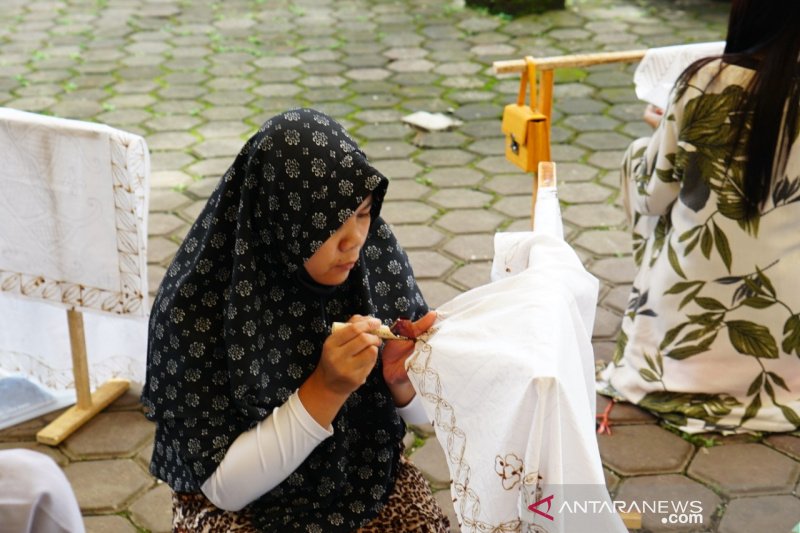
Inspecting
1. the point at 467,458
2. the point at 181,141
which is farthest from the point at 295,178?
the point at 181,141

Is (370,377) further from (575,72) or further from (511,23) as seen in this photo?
(511,23)

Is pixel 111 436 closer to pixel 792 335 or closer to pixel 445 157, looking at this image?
pixel 792 335

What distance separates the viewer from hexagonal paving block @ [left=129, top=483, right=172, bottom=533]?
2.86 m

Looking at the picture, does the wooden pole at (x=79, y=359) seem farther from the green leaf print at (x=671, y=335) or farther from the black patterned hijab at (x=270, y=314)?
the green leaf print at (x=671, y=335)

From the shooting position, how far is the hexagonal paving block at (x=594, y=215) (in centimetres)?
476

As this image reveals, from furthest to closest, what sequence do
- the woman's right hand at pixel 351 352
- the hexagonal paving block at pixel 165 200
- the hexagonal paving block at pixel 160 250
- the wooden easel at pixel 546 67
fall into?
the hexagonal paving block at pixel 165 200 → the hexagonal paving block at pixel 160 250 → the wooden easel at pixel 546 67 → the woman's right hand at pixel 351 352

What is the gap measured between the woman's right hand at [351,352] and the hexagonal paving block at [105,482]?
1.46m

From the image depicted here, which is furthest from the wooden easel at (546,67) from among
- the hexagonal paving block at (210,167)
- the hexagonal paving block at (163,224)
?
the hexagonal paving block at (210,167)

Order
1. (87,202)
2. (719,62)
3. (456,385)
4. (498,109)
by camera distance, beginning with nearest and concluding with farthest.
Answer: (456,385) → (87,202) → (719,62) → (498,109)

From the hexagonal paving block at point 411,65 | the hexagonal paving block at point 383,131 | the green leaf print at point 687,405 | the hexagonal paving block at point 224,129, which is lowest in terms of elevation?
the green leaf print at point 687,405

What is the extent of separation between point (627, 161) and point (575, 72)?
11.8 ft

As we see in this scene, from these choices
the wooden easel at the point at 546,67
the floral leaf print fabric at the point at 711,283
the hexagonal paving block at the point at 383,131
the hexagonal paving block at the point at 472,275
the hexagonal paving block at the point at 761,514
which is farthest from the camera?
the hexagonal paving block at the point at 383,131

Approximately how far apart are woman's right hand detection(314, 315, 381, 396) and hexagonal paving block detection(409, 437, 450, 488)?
133 centimetres

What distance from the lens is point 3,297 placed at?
3166mm
